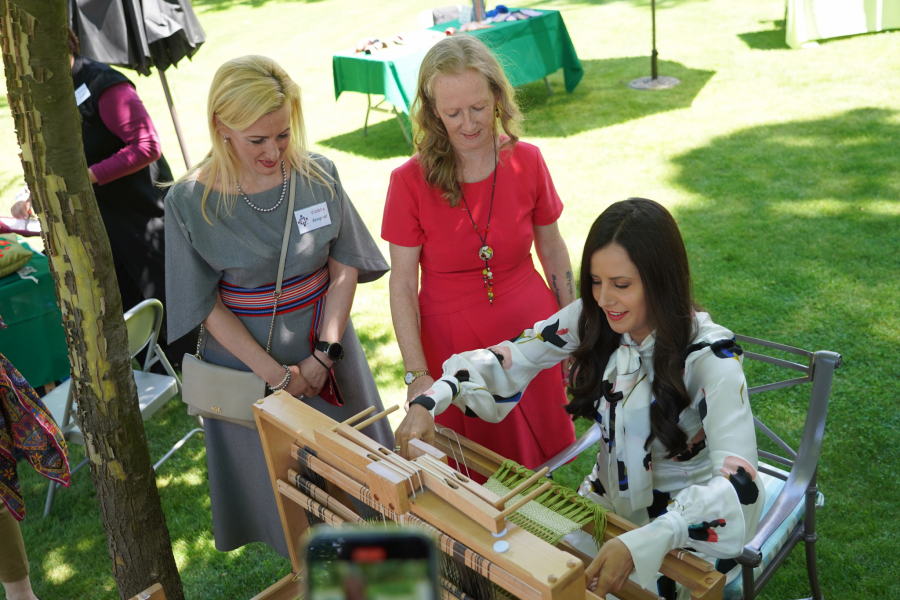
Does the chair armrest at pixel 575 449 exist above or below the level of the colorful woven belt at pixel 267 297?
below

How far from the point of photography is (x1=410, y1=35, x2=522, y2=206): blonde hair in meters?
2.02

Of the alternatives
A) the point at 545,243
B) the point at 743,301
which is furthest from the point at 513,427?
the point at 743,301

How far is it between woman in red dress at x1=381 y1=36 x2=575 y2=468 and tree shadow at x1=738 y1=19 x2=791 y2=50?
792cm

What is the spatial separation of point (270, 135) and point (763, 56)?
8.09 metres

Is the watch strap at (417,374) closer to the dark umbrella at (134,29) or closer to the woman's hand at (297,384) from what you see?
the woman's hand at (297,384)

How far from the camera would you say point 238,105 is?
1975 millimetres

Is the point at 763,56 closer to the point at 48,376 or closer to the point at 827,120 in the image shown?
the point at 827,120

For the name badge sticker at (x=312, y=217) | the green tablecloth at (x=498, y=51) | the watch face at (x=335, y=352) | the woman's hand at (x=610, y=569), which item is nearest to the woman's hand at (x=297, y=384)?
the watch face at (x=335, y=352)

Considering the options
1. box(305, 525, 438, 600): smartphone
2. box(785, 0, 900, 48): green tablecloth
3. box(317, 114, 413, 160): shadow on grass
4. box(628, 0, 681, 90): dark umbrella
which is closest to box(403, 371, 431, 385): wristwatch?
box(305, 525, 438, 600): smartphone

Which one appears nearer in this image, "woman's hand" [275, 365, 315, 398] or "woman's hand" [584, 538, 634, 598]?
"woman's hand" [584, 538, 634, 598]

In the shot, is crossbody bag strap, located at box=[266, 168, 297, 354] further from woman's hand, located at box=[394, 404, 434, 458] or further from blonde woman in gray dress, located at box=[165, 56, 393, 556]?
woman's hand, located at box=[394, 404, 434, 458]

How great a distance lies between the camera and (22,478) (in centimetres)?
368

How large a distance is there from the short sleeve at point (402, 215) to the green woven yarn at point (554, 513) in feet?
2.94

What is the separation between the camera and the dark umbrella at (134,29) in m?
4.47
